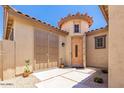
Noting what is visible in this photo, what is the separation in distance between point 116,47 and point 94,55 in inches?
239

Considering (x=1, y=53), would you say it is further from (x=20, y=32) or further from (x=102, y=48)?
(x=102, y=48)

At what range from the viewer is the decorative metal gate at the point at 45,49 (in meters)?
6.77

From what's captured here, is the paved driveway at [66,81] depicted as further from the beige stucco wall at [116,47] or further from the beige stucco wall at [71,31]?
the beige stucco wall at [71,31]

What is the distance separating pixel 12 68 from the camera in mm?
5094

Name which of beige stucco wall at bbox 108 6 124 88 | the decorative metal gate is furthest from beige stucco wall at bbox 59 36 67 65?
beige stucco wall at bbox 108 6 124 88

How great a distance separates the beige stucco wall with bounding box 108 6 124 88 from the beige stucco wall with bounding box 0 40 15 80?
4.80 m

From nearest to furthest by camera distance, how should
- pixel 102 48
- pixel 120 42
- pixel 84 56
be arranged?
pixel 120 42, pixel 102 48, pixel 84 56

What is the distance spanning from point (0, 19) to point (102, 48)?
28.5 feet

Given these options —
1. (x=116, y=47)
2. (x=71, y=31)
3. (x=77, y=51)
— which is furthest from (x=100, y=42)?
(x=116, y=47)

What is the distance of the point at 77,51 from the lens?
9469mm

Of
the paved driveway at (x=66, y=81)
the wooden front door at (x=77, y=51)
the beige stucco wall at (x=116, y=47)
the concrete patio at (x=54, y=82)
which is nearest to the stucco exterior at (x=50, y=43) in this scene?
the wooden front door at (x=77, y=51)

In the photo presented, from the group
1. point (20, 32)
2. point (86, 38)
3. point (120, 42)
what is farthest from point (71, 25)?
point (120, 42)

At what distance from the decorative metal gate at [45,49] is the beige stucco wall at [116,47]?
16.1 ft

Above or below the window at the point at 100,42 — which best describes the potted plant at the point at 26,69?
below
